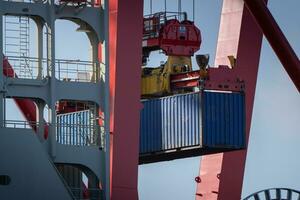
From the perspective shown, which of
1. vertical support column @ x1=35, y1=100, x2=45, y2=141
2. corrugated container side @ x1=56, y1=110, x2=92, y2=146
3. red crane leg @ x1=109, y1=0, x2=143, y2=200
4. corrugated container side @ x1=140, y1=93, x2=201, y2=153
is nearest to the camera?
vertical support column @ x1=35, y1=100, x2=45, y2=141

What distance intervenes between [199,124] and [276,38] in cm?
427

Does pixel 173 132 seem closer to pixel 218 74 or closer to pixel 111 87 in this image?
pixel 218 74

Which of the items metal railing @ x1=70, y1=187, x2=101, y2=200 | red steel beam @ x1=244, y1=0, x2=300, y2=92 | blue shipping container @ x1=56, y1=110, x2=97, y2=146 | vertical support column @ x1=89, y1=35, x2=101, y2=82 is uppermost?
red steel beam @ x1=244, y1=0, x2=300, y2=92

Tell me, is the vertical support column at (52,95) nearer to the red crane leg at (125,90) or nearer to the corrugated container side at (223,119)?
the red crane leg at (125,90)

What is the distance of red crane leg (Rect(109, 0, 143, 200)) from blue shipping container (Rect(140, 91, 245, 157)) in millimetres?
5136

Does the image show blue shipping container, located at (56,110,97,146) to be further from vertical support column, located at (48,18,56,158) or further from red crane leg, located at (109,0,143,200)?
red crane leg, located at (109,0,143,200)

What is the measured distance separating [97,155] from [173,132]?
13.0 meters

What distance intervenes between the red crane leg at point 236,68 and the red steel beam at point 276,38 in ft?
11.9

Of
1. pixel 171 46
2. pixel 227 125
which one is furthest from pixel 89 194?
pixel 171 46

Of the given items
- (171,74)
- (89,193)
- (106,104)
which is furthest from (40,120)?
(171,74)

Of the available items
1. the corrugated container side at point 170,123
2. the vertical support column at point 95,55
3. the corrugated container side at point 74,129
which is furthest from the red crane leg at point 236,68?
the vertical support column at point 95,55

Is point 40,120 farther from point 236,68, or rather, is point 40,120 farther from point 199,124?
point 236,68

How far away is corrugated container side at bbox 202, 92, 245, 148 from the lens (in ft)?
195

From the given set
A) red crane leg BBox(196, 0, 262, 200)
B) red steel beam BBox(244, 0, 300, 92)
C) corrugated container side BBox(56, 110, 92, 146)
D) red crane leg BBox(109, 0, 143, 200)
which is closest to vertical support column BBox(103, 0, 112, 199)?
corrugated container side BBox(56, 110, 92, 146)
